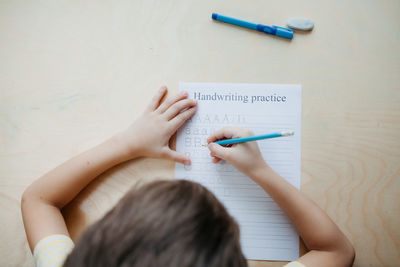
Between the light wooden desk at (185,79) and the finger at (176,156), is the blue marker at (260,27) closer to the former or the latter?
the light wooden desk at (185,79)

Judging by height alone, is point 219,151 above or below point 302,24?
below

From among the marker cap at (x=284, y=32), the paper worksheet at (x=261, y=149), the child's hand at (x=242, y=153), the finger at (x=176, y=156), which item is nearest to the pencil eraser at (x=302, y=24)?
the marker cap at (x=284, y=32)

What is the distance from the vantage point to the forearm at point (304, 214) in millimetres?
519

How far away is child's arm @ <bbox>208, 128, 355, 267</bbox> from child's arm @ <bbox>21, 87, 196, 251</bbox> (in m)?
0.10

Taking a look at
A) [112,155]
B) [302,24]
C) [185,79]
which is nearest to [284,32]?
[302,24]

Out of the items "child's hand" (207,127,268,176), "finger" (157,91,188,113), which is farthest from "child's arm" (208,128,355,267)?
"finger" (157,91,188,113)

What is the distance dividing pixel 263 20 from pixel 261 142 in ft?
0.92

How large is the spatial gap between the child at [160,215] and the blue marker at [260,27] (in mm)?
199

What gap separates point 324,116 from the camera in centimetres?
60

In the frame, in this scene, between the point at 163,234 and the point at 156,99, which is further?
the point at 156,99

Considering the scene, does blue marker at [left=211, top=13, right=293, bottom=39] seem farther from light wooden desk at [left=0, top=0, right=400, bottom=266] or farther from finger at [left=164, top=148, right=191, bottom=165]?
finger at [left=164, top=148, right=191, bottom=165]

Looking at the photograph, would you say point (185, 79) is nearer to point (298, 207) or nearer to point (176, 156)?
point (176, 156)

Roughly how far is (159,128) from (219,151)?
14 cm

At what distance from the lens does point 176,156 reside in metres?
0.59
